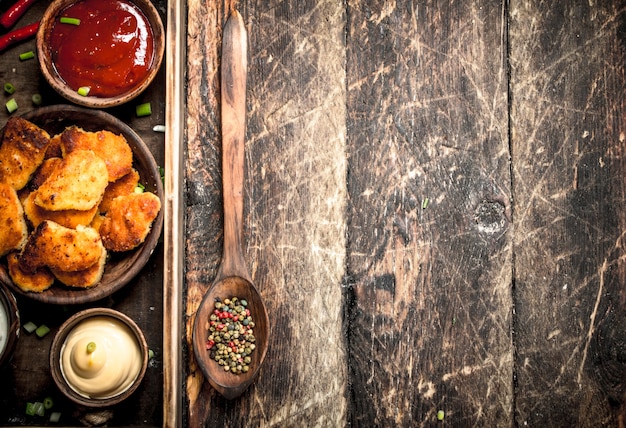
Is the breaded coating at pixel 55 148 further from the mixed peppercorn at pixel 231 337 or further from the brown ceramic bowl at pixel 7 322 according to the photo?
the mixed peppercorn at pixel 231 337

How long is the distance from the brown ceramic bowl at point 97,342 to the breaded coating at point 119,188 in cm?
Answer: 41

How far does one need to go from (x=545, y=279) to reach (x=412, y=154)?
0.78 metres

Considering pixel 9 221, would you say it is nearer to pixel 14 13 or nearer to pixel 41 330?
pixel 41 330

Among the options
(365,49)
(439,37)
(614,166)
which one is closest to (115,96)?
(365,49)

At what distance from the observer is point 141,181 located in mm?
2062

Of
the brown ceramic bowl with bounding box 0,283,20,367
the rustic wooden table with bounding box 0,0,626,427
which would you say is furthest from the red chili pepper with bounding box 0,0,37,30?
the brown ceramic bowl with bounding box 0,283,20,367

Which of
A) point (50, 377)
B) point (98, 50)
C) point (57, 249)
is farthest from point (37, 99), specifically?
point (50, 377)

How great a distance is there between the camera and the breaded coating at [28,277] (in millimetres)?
1917

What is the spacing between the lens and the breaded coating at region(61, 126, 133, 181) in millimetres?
1950

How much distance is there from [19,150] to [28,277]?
0.48 metres

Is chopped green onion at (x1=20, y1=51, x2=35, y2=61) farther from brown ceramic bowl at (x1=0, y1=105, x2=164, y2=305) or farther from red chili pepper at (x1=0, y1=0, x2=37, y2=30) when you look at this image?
brown ceramic bowl at (x1=0, y1=105, x2=164, y2=305)

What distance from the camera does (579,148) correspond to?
2238mm

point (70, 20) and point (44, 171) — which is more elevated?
point (70, 20)

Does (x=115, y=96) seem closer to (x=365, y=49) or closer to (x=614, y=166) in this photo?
(x=365, y=49)
